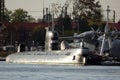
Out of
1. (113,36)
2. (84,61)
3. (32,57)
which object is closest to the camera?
(84,61)

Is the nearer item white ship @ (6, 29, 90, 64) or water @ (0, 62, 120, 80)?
water @ (0, 62, 120, 80)

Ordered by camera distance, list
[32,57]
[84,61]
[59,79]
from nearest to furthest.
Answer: [59,79]
[84,61]
[32,57]

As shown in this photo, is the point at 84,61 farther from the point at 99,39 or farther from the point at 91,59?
the point at 99,39

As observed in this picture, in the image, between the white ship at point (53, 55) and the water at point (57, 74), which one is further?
the white ship at point (53, 55)

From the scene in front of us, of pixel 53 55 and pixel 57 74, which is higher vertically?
pixel 53 55

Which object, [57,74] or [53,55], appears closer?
[57,74]

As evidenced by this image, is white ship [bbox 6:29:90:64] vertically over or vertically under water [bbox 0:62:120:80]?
over

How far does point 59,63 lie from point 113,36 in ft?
86.6

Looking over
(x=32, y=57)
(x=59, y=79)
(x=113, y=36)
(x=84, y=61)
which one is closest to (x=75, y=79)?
(x=59, y=79)

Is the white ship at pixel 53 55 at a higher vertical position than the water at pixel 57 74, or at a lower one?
higher

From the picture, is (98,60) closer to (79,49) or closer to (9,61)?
(79,49)

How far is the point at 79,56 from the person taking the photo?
168m

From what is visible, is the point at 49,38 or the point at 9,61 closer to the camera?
the point at 49,38

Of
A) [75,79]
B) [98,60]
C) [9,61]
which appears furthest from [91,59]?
[75,79]
